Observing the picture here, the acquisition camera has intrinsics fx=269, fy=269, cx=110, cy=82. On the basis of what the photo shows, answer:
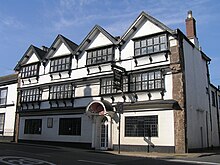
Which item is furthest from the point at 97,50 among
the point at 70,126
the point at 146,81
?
the point at 70,126

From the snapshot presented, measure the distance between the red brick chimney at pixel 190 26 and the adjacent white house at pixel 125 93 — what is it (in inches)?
3.6

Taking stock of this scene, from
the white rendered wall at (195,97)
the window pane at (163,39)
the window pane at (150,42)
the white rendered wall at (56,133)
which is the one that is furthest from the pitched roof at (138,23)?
the white rendered wall at (56,133)

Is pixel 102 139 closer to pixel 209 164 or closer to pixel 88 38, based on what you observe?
pixel 88 38

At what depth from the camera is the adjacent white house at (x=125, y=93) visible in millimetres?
20359

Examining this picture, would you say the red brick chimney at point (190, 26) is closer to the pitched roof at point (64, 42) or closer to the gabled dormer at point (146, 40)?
the gabled dormer at point (146, 40)

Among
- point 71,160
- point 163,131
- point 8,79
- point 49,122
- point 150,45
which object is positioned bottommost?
point 71,160

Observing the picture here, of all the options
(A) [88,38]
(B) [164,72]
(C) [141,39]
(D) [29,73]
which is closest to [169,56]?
(B) [164,72]

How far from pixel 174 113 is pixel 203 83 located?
24.6ft

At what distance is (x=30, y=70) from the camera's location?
3119 centimetres

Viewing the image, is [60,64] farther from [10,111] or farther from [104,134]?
[10,111]

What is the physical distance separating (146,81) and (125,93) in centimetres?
211

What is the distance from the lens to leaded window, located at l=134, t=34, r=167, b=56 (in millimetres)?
21609

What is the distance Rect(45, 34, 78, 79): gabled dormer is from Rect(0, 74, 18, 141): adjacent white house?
247 inches

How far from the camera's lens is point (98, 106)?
2348cm
